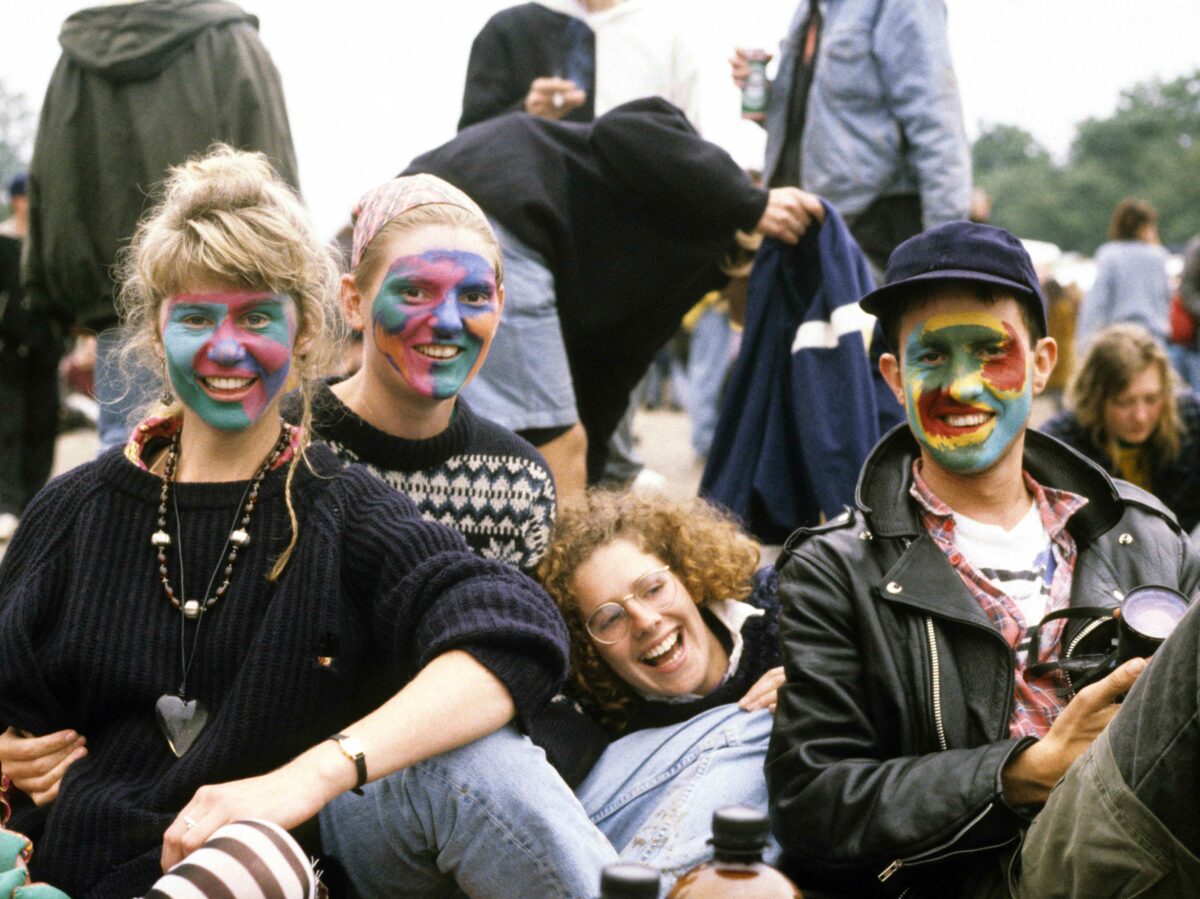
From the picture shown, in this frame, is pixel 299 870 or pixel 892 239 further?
pixel 892 239

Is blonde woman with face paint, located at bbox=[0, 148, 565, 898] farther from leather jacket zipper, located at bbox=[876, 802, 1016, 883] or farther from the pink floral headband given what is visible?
leather jacket zipper, located at bbox=[876, 802, 1016, 883]

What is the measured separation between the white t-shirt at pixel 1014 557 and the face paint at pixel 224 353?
4.18 feet

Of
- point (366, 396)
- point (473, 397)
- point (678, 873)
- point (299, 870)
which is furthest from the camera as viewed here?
point (473, 397)

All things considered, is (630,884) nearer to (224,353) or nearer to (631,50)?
(224,353)

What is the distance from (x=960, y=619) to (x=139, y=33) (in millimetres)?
2963

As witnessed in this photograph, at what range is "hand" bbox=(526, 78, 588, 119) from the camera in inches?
174

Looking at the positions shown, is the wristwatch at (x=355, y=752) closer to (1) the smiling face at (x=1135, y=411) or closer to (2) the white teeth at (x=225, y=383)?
(2) the white teeth at (x=225, y=383)

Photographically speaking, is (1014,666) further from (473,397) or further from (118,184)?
(118,184)

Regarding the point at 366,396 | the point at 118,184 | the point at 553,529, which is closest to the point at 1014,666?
the point at 553,529

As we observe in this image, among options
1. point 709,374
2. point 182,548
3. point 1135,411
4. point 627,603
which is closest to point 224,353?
point 182,548

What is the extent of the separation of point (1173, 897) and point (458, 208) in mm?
1958

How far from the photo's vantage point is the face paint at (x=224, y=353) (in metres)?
2.63

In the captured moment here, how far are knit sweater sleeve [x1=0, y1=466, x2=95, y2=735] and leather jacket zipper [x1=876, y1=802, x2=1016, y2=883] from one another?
4.57 feet

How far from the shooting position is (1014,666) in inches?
102
